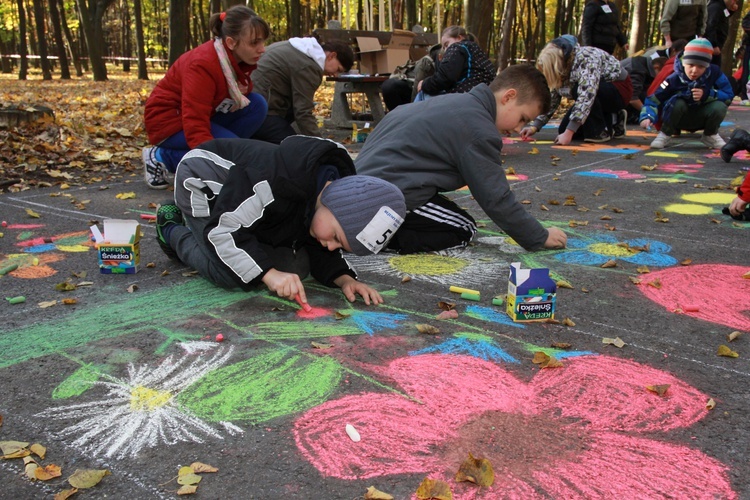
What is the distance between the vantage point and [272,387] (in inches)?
81.4

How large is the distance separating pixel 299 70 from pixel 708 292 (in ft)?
13.3

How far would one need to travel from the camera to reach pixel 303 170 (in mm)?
2611

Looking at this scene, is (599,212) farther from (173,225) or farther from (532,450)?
(532,450)

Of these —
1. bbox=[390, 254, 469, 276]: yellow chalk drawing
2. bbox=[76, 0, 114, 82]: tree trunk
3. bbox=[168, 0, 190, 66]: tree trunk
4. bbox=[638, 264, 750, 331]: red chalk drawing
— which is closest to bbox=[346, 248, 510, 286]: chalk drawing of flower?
bbox=[390, 254, 469, 276]: yellow chalk drawing

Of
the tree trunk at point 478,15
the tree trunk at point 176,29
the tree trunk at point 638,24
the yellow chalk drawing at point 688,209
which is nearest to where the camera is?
the yellow chalk drawing at point 688,209

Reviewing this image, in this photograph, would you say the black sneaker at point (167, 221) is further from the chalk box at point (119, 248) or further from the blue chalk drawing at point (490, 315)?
the blue chalk drawing at point (490, 315)

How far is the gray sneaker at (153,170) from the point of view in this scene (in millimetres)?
5172

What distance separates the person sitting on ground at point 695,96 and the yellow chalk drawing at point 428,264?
472 cm

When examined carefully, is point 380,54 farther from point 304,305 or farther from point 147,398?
point 147,398

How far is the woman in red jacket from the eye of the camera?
4496 mm

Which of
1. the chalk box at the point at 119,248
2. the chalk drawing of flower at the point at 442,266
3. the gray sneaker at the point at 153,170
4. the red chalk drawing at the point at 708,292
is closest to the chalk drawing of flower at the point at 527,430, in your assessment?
the red chalk drawing at the point at 708,292

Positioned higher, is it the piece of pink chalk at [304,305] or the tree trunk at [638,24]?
the tree trunk at [638,24]

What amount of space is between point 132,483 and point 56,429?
364 millimetres

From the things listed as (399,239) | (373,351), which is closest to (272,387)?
(373,351)
